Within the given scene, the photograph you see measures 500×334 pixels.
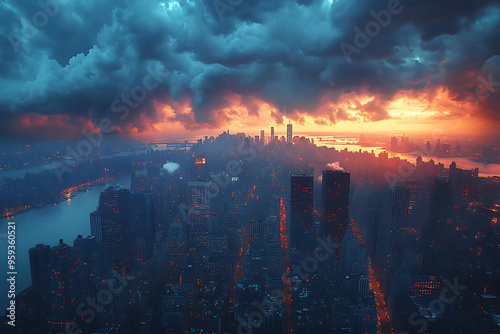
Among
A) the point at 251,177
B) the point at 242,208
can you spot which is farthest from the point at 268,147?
the point at 242,208

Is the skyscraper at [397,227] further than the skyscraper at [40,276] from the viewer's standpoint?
Yes

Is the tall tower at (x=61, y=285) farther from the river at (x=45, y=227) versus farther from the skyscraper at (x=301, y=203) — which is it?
the skyscraper at (x=301, y=203)

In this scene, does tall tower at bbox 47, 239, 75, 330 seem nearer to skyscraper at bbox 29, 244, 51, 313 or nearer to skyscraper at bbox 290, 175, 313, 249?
skyscraper at bbox 29, 244, 51, 313

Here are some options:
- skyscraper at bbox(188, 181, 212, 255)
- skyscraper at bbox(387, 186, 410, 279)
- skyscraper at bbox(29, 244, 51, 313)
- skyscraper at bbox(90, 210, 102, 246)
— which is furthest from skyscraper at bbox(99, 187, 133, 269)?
skyscraper at bbox(387, 186, 410, 279)

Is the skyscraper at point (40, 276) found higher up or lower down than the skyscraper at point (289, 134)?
lower down

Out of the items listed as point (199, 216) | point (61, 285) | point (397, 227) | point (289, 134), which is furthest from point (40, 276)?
point (289, 134)

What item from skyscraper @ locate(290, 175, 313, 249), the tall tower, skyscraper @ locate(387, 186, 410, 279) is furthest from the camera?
skyscraper @ locate(290, 175, 313, 249)

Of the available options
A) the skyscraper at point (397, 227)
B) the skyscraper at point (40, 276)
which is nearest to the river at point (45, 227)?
the skyscraper at point (40, 276)
